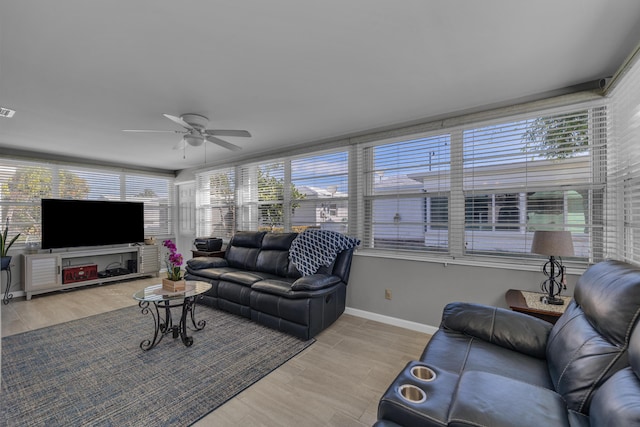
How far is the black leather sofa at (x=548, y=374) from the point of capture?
0.99 meters

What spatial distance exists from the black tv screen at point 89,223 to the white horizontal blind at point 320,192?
131 inches

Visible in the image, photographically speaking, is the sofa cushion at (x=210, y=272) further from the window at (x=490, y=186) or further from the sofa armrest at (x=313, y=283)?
the window at (x=490, y=186)

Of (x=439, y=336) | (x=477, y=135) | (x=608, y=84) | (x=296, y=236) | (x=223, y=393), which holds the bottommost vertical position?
(x=223, y=393)

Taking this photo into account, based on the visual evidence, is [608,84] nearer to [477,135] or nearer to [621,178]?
[621,178]

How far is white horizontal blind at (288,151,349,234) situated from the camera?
13.0ft

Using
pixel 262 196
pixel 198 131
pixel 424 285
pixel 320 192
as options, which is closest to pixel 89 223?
pixel 262 196

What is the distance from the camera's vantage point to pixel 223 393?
2.04 metres

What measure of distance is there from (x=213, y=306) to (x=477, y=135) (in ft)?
12.5

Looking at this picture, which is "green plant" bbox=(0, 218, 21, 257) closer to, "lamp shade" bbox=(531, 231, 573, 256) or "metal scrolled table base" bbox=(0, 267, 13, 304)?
"metal scrolled table base" bbox=(0, 267, 13, 304)

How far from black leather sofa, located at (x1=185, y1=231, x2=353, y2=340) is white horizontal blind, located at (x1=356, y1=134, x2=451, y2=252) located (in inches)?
22.7

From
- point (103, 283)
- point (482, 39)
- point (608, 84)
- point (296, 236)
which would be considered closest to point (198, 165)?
point (103, 283)

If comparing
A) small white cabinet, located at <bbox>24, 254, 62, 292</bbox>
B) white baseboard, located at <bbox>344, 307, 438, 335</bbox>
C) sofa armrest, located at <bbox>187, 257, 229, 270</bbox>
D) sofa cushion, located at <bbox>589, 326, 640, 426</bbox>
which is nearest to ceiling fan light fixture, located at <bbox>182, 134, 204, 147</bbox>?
sofa armrest, located at <bbox>187, 257, 229, 270</bbox>

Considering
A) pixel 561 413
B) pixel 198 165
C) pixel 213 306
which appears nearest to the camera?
pixel 561 413

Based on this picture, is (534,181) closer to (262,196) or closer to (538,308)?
(538,308)
